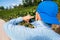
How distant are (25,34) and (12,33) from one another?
2.0 inches

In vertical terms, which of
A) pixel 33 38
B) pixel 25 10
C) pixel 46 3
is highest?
pixel 46 3

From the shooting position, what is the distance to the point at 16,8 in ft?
6.70

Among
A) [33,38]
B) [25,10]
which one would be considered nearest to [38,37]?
[33,38]

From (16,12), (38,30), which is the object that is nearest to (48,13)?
(38,30)

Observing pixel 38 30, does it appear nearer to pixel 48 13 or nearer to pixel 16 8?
pixel 48 13

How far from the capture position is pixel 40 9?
89cm

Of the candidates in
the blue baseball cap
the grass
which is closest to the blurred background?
the grass

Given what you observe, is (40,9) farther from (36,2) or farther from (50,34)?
(36,2)

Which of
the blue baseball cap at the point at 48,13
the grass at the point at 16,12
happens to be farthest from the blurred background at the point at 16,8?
the blue baseball cap at the point at 48,13

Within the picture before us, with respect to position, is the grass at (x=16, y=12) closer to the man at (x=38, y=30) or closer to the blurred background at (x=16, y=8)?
the blurred background at (x=16, y=8)

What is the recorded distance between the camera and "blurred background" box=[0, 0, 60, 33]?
1.98 m

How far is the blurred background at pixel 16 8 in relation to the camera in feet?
6.48

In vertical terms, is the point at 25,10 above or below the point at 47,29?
below

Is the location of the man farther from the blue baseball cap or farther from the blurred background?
the blurred background
